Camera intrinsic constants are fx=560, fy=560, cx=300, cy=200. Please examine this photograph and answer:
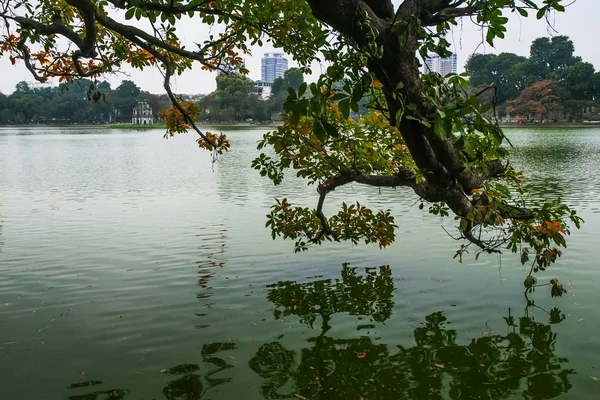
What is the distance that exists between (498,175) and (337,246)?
481cm

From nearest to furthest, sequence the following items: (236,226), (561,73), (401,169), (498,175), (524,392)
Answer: (524,392) → (498,175) → (401,169) → (236,226) → (561,73)

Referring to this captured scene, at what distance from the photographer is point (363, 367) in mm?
5414

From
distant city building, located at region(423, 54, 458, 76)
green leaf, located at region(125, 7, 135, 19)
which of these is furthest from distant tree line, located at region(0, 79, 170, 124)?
distant city building, located at region(423, 54, 458, 76)

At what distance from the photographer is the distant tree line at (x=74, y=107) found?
14775 cm

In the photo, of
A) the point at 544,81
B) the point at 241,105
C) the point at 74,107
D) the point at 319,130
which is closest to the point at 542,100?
the point at 544,81

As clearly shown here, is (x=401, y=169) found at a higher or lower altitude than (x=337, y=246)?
higher

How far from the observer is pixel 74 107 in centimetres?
15300

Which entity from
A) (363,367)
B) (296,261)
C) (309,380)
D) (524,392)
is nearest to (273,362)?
(309,380)

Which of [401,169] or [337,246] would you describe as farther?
[337,246]

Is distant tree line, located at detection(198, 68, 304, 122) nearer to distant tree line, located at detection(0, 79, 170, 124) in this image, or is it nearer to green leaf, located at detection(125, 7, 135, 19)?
distant tree line, located at detection(0, 79, 170, 124)

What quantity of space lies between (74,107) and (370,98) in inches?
6351

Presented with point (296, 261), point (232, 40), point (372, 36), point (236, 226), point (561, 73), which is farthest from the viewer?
point (561, 73)

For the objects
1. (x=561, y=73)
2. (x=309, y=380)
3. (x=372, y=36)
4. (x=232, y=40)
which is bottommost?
(x=309, y=380)

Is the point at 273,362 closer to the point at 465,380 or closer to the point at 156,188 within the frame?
the point at 465,380
